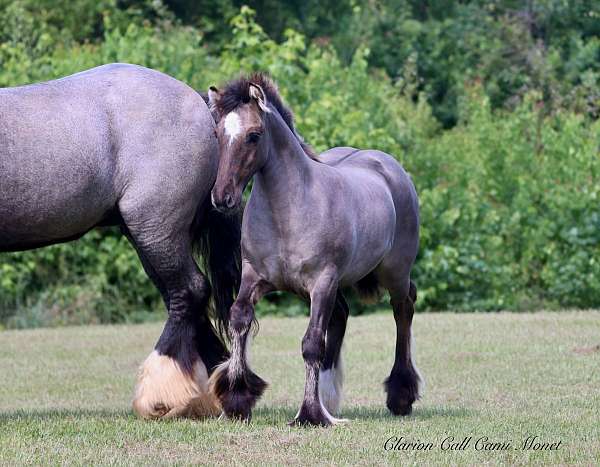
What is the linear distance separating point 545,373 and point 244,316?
11.9 ft

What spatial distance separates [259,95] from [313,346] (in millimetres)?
1407

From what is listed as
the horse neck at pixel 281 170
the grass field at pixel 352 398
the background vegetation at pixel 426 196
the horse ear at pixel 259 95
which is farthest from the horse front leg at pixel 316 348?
the background vegetation at pixel 426 196

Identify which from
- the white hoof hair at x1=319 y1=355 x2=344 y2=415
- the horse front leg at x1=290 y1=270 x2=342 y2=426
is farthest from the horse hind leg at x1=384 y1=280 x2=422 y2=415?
the horse front leg at x1=290 y1=270 x2=342 y2=426

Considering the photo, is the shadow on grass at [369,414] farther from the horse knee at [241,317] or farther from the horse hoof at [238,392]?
the horse knee at [241,317]

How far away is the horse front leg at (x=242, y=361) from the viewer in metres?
6.52

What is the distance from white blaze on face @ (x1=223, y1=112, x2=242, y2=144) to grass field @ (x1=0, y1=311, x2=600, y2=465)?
1.57 m

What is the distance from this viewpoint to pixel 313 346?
6.46 metres

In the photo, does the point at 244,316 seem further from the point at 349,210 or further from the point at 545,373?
the point at 545,373

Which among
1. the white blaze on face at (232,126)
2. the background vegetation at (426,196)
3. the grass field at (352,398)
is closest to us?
the grass field at (352,398)

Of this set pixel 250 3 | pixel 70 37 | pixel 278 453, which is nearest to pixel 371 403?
pixel 278 453

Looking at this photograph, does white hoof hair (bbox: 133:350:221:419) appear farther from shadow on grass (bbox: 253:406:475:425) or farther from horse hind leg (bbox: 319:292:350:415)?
horse hind leg (bbox: 319:292:350:415)

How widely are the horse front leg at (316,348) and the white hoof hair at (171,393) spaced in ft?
2.14

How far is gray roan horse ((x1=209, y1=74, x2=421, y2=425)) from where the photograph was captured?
629 centimetres

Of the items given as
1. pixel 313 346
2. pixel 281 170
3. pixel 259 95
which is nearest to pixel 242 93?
pixel 259 95
